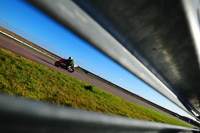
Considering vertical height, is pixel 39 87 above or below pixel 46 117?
below

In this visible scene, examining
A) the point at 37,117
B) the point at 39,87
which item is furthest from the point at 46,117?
the point at 39,87

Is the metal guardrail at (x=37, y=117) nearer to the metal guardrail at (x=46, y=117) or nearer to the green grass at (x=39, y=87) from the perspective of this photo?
the metal guardrail at (x=46, y=117)

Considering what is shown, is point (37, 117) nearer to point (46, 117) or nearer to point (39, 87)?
point (46, 117)

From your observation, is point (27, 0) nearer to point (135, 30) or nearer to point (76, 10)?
point (76, 10)

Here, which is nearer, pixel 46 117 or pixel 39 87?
pixel 46 117

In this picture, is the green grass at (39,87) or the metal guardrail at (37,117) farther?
the green grass at (39,87)

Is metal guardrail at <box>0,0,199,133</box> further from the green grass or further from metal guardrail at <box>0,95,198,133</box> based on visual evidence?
the green grass

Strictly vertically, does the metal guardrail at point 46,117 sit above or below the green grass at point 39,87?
above

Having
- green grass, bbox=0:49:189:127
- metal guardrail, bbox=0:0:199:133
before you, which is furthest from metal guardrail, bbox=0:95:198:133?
green grass, bbox=0:49:189:127

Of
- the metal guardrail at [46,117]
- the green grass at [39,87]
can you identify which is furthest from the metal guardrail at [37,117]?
the green grass at [39,87]

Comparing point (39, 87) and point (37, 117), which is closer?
point (37, 117)

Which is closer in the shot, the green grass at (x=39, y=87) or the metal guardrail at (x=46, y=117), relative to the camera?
the metal guardrail at (x=46, y=117)

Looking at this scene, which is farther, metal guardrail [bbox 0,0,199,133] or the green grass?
the green grass

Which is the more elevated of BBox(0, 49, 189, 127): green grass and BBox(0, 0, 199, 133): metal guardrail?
BBox(0, 0, 199, 133): metal guardrail
